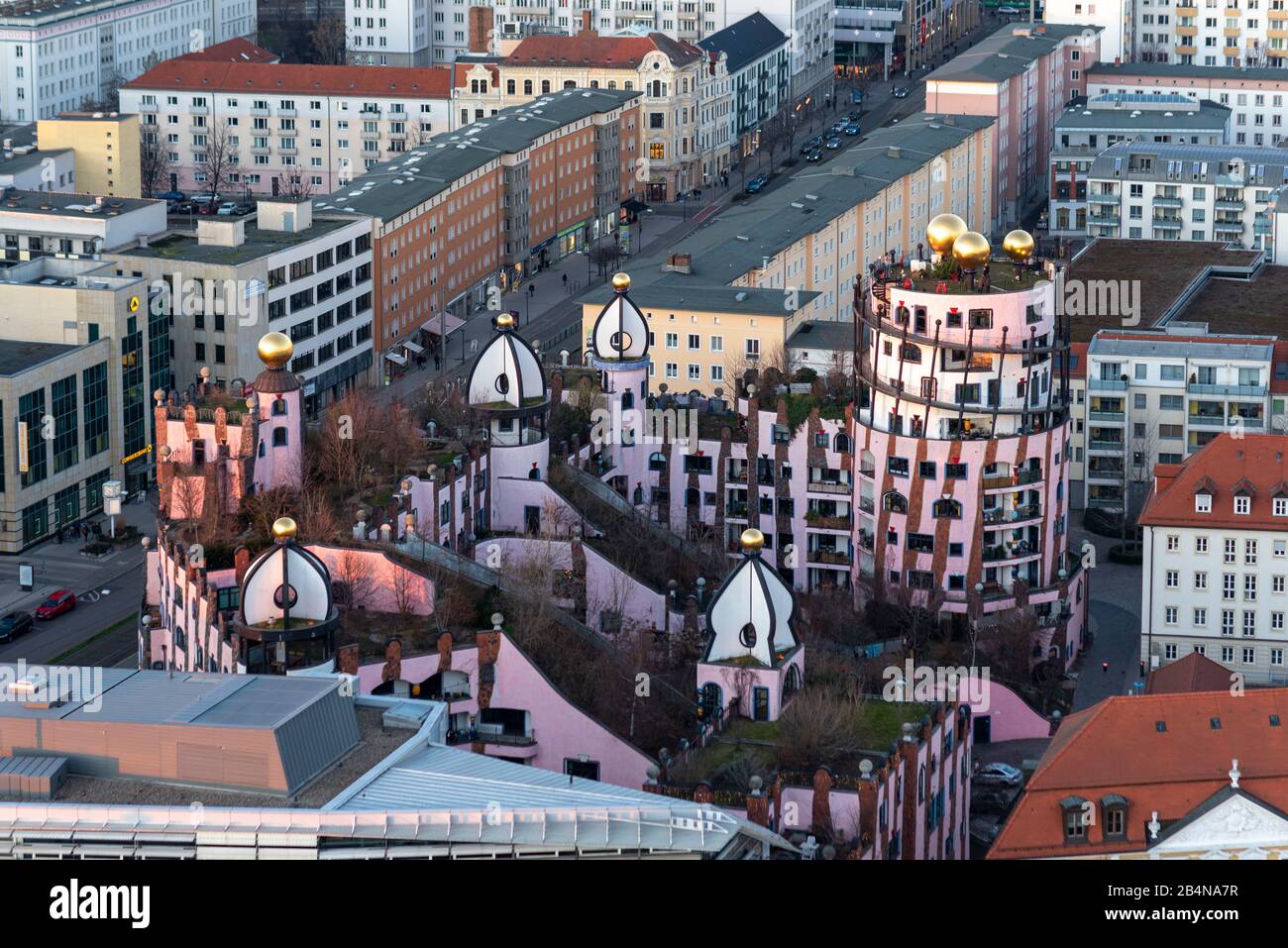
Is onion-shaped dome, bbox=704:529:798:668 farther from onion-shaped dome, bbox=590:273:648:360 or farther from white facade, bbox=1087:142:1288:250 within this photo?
white facade, bbox=1087:142:1288:250

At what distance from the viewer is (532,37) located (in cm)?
17300

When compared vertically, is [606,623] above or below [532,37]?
below

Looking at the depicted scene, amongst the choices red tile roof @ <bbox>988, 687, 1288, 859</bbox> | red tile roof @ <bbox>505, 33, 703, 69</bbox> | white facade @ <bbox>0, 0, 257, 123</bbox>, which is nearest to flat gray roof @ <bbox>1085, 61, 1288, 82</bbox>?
red tile roof @ <bbox>505, 33, 703, 69</bbox>

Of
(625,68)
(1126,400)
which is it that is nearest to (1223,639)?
(1126,400)

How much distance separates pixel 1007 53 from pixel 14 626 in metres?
93.7

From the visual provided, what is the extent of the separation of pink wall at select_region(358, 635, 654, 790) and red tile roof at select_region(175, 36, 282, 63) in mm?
107955

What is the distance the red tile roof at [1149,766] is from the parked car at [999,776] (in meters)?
13.5

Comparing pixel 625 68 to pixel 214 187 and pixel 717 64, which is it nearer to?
pixel 717 64

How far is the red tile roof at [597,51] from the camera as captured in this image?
556ft

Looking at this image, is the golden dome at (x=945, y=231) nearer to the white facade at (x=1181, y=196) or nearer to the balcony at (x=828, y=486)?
the balcony at (x=828, y=486)

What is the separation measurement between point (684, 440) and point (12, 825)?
5049cm

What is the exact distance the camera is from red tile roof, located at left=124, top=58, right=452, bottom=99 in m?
172

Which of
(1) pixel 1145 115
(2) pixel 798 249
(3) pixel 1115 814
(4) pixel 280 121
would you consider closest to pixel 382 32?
(4) pixel 280 121

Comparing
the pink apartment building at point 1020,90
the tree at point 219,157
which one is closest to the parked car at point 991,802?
the pink apartment building at point 1020,90
